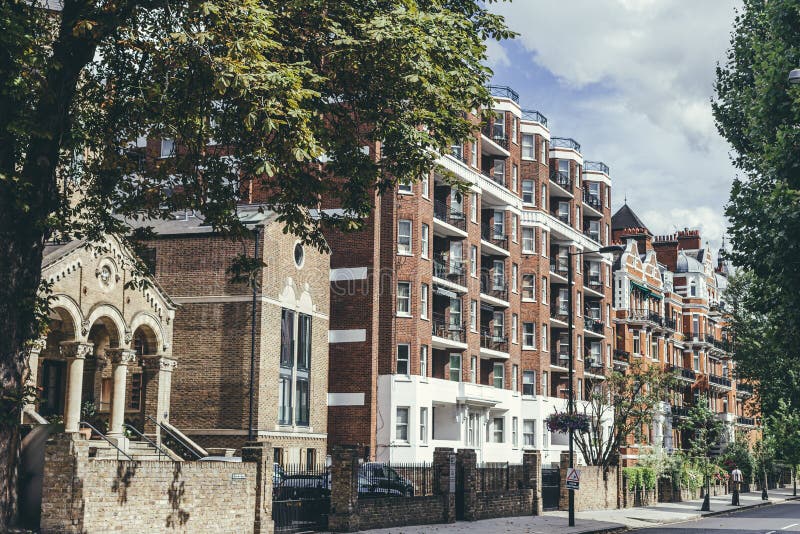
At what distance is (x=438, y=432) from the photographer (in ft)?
172

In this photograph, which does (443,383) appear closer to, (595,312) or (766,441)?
(595,312)

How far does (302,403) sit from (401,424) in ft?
24.0

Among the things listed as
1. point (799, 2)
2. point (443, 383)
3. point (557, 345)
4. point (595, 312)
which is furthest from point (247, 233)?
point (595, 312)

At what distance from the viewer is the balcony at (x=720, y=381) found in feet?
314

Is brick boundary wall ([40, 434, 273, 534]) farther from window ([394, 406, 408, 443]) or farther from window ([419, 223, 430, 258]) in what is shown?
window ([419, 223, 430, 258])

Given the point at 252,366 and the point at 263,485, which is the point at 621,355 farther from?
the point at 263,485

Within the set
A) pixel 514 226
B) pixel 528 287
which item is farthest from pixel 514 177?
pixel 528 287

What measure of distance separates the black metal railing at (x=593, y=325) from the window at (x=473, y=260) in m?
17.9

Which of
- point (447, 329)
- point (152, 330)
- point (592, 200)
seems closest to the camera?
point (152, 330)

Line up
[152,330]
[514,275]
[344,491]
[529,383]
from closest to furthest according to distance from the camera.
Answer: [344,491] → [152,330] → [514,275] → [529,383]

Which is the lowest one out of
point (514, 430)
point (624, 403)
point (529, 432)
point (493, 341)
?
point (529, 432)

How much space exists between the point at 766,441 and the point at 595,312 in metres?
16.5

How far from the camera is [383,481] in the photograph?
A: 97.4 feet

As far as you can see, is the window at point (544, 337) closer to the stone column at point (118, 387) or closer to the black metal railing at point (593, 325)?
the black metal railing at point (593, 325)
